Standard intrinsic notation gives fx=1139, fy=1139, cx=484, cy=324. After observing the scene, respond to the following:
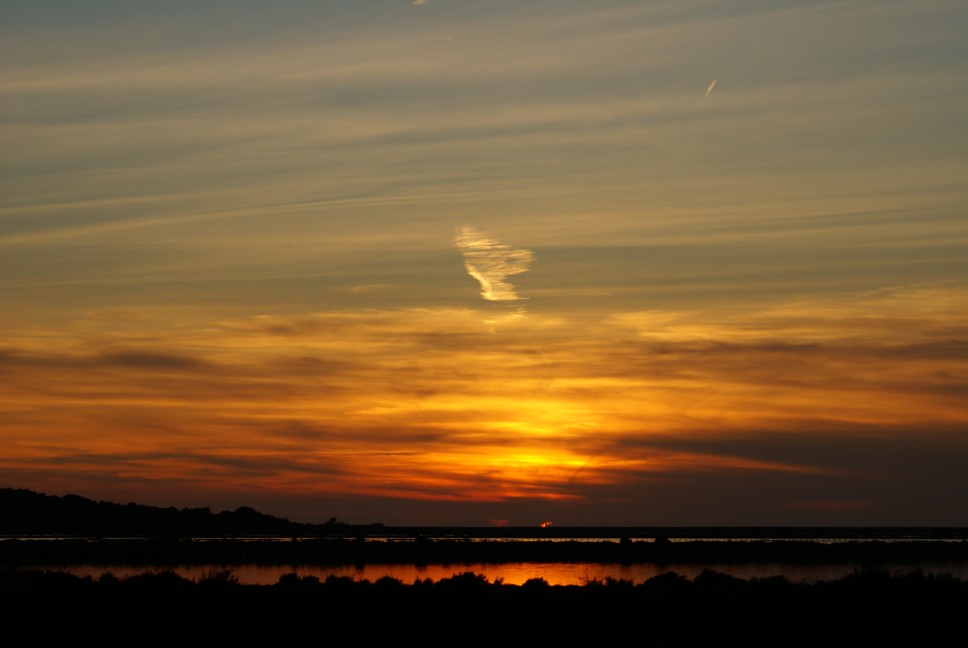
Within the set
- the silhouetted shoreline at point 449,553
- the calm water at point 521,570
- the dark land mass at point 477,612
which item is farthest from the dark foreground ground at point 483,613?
Result: the silhouetted shoreline at point 449,553

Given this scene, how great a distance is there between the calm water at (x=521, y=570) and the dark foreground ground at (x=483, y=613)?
16664mm

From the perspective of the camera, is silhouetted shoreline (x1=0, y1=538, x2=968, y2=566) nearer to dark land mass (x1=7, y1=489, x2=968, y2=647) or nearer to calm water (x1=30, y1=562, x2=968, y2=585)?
calm water (x1=30, y1=562, x2=968, y2=585)

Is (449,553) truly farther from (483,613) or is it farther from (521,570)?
(483,613)

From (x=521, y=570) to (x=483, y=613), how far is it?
2890cm

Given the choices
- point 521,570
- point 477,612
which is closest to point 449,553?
point 521,570

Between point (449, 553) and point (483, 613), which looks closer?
point (483, 613)

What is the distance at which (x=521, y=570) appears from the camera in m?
57.7

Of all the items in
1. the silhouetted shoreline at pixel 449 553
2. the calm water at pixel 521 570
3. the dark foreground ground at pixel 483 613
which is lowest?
the dark foreground ground at pixel 483 613

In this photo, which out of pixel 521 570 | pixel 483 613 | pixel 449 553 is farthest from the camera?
pixel 449 553

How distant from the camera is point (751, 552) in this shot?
2849 inches

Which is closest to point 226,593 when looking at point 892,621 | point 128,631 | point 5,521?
point 128,631

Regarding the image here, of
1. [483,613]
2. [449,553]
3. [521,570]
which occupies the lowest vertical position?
[483,613]

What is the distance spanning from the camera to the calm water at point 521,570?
5216 centimetres

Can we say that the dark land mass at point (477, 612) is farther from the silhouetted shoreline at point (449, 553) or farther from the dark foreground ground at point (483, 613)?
the silhouetted shoreline at point (449, 553)
